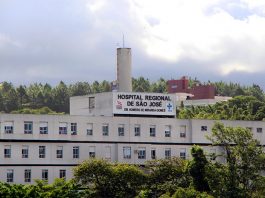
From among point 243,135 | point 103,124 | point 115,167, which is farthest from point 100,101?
point 243,135

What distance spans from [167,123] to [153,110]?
231cm

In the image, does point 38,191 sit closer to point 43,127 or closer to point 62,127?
point 43,127

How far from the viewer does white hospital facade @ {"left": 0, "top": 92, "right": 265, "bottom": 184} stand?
3659 inches

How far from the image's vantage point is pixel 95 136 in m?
96.9

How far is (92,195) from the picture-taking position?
87.2 m

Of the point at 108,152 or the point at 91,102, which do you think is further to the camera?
the point at 91,102

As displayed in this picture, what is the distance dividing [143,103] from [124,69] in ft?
21.4

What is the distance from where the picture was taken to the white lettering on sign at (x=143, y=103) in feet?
317

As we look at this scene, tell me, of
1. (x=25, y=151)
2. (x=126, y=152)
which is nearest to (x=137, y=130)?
(x=126, y=152)

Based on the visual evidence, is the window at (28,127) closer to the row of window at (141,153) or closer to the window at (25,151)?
the window at (25,151)

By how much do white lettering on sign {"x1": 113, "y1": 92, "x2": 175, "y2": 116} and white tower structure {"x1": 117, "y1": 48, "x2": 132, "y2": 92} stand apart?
482 centimetres

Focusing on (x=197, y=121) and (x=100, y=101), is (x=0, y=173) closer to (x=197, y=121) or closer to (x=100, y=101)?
(x=100, y=101)

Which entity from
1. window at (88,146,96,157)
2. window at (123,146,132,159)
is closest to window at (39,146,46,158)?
window at (88,146,96,157)

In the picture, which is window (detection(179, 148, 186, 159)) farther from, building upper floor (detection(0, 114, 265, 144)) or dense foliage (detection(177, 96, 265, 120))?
dense foliage (detection(177, 96, 265, 120))
